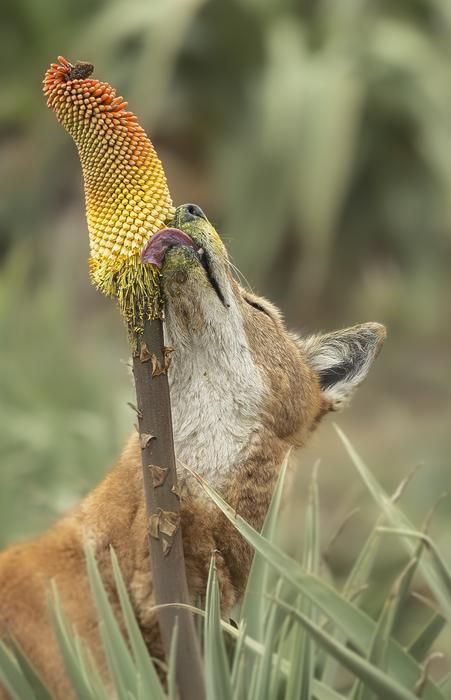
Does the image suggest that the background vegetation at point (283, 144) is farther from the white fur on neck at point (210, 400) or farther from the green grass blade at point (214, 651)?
the green grass blade at point (214, 651)

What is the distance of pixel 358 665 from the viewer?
2080 mm

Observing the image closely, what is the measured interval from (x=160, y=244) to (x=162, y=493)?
500mm

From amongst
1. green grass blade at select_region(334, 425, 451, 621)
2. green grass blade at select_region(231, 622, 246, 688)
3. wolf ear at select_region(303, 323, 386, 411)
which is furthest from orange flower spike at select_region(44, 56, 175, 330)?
wolf ear at select_region(303, 323, 386, 411)

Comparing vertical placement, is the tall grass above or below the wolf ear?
below

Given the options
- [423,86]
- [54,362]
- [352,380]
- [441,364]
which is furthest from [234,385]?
[441,364]

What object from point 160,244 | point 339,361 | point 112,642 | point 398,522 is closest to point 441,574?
point 398,522

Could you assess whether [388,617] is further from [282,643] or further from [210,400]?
[210,400]

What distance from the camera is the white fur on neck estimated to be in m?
2.78

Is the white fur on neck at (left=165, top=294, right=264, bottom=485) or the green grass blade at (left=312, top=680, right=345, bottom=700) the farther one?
the white fur on neck at (left=165, top=294, right=264, bottom=485)

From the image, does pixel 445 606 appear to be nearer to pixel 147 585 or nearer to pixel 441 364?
pixel 147 585

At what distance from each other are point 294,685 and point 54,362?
14.5 feet

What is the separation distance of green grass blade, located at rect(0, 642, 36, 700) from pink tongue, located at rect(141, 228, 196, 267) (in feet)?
2.90

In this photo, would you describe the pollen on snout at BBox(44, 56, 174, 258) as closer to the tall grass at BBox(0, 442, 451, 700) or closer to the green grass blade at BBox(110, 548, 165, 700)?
the tall grass at BBox(0, 442, 451, 700)

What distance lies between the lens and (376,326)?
11.0 ft
